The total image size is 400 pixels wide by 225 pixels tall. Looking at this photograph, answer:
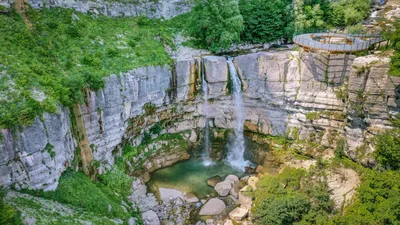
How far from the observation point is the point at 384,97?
19281 mm

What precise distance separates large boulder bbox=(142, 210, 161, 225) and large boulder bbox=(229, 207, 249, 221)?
4.85 m

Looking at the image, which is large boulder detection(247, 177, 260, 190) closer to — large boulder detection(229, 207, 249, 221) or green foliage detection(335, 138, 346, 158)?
large boulder detection(229, 207, 249, 221)

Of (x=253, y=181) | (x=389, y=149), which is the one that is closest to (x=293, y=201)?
(x=253, y=181)

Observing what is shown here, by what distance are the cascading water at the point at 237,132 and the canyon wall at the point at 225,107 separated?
458 millimetres

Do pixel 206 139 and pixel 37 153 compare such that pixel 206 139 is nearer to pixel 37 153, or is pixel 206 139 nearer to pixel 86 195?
pixel 86 195

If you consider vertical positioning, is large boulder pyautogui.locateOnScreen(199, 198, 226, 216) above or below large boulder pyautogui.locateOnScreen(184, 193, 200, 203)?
below

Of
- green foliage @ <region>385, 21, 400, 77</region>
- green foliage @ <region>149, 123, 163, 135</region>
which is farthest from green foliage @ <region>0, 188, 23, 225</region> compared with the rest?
green foliage @ <region>385, 21, 400, 77</region>

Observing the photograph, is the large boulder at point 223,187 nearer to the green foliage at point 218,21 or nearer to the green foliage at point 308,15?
the green foliage at point 218,21

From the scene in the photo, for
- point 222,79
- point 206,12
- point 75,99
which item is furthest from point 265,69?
point 75,99

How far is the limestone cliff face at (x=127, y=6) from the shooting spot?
84.3 ft

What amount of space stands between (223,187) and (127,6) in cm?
1938

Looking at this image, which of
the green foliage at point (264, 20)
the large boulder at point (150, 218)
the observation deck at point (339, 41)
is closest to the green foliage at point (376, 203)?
the observation deck at point (339, 41)

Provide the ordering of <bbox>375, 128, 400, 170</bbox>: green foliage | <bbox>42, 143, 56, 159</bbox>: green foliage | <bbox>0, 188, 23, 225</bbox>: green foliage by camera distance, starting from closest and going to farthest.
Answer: <bbox>0, 188, 23, 225</bbox>: green foliage < <bbox>42, 143, 56, 159</bbox>: green foliage < <bbox>375, 128, 400, 170</bbox>: green foliage

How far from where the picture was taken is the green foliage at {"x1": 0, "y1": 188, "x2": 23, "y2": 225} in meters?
12.8
